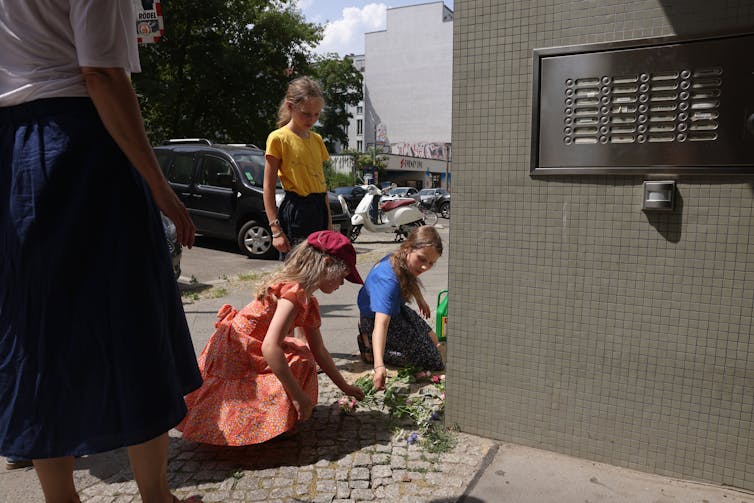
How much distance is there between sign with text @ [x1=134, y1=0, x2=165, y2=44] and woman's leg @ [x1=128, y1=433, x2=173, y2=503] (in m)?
4.49

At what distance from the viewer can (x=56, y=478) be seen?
1806mm

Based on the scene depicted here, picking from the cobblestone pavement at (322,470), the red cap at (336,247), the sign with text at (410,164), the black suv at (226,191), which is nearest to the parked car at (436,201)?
the black suv at (226,191)

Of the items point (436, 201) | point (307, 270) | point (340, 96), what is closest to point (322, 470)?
point (307, 270)

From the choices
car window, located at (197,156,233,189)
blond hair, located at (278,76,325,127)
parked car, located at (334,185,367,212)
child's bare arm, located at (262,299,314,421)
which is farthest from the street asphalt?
parked car, located at (334,185,367,212)

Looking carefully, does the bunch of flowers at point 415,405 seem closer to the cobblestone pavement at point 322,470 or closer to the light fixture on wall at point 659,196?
the cobblestone pavement at point 322,470

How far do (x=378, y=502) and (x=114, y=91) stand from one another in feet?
5.52

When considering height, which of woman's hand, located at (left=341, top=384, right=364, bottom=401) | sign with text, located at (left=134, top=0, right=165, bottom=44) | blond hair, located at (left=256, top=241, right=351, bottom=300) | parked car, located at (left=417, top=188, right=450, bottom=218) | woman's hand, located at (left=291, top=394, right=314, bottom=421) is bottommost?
parked car, located at (left=417, top=188, right=450, bottom=218)

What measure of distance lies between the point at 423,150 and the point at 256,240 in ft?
188

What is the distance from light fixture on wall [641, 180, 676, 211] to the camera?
7.48ft

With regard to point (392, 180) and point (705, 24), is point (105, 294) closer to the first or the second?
point (705, 24)

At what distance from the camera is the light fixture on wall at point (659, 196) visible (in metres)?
2.28

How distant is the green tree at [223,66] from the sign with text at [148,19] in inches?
687

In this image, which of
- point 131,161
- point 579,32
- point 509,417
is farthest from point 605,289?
point 131,161

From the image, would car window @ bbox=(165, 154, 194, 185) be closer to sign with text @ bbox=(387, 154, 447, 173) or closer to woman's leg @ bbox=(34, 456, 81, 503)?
woman's leg @ bbox=(34, 456, 81, 503)
